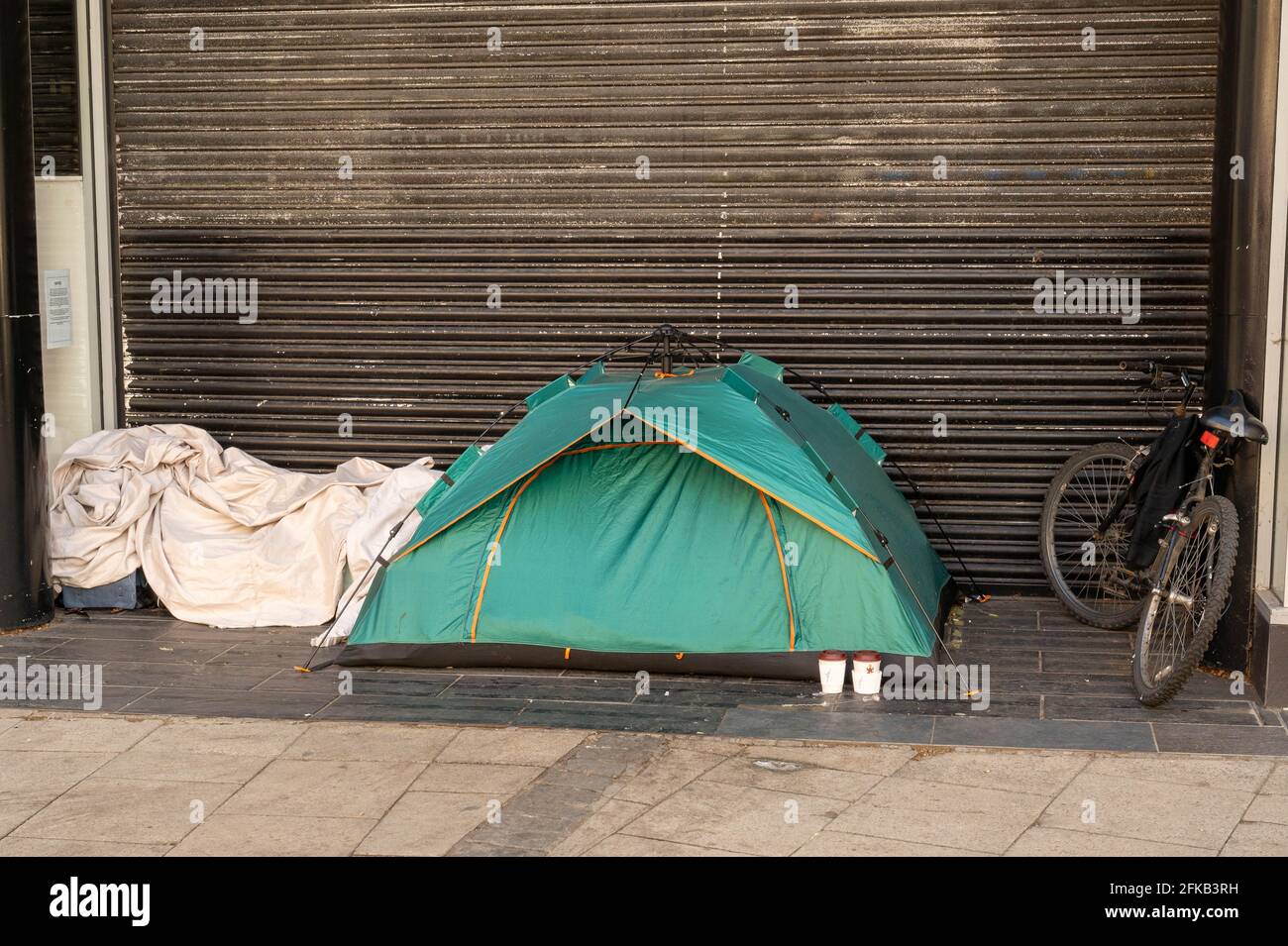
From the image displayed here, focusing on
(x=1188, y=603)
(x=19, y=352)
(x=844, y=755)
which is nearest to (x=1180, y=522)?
(x=1188, y=603)

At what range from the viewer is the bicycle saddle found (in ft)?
23.8

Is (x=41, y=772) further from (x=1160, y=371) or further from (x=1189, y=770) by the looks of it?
(x=1160, y=371)

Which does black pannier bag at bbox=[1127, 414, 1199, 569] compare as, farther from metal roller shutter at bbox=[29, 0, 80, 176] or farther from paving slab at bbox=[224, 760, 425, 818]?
metal roller shutter at bbox=[29, 0, 80, 176]

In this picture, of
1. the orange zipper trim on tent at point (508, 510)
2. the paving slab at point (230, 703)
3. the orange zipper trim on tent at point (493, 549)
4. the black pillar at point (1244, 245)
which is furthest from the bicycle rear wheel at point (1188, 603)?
the paving slab at point (230, 703)

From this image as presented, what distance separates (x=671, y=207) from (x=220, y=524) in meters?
3.20

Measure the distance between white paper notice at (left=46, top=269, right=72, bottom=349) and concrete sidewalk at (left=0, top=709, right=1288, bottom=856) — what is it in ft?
10.1

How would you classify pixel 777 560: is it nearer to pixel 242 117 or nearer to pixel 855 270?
pixel 855 270

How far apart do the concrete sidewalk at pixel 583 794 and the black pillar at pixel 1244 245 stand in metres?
1.22

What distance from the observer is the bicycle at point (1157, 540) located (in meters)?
7.20

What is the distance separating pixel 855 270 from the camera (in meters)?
9.26

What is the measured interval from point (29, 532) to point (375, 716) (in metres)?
2.67

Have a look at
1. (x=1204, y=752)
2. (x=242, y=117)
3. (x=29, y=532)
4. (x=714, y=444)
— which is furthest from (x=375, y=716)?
(x=242, y=117)

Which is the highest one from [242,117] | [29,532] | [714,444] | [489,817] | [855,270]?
[242,117]

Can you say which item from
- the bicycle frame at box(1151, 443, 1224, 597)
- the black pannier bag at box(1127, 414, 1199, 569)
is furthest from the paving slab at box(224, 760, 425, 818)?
the black pannier bag at box(1127, 414, 1199, 569)
